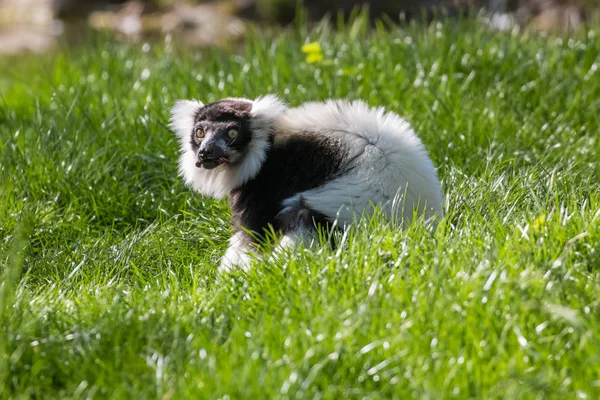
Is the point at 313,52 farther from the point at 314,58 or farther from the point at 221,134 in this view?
the point at 221,134

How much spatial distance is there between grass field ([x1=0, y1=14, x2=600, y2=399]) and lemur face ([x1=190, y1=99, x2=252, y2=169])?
1.72 ft

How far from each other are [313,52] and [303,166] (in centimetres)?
259

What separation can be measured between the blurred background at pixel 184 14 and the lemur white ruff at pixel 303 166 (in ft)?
31.0

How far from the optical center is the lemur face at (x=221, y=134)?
3.88 metres

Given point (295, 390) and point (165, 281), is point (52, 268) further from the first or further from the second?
point (295, 390)

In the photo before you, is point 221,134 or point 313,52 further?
point 313,52

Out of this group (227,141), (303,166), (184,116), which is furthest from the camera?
(184,116)

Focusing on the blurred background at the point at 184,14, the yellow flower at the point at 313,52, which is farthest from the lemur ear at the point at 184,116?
the blurred background at the point at 184,14

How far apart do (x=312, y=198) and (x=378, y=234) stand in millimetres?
398

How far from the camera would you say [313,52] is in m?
6.20

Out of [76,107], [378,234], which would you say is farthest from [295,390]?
[76,107]

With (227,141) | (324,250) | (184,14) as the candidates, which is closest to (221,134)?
(227,141)

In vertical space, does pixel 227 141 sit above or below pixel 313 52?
above

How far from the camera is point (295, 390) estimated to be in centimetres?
252
